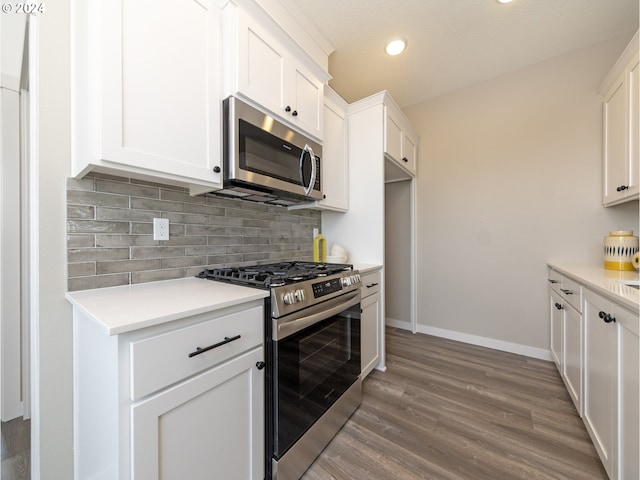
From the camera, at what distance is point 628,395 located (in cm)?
99

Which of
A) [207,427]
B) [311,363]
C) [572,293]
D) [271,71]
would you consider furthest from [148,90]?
[572,293]

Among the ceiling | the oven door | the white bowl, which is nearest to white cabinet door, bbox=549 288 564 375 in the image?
the oven door

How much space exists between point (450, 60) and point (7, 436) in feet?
13.9

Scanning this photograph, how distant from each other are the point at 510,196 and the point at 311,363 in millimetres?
2570

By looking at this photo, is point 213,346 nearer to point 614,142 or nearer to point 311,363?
point 311,363

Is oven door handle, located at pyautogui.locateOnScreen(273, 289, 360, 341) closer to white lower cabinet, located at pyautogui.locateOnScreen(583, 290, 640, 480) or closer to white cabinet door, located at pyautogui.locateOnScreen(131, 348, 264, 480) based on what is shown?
white cabinet door, located at pyautogui.locateOnScreen(131, 348, 264, 480)

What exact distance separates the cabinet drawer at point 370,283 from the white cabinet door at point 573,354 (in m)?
1.23

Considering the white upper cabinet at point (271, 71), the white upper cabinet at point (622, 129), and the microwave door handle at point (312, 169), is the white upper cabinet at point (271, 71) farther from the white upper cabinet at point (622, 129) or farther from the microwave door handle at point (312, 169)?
the white upper cabinet at point (622, 129)

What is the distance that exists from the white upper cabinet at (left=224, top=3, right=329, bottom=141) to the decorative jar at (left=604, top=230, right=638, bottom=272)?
227 centimetres

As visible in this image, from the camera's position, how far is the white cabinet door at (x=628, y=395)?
93cm

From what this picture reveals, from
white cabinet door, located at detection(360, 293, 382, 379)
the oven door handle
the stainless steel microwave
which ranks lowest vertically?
white cabinet door, located at detection(360, 293, 382, 379)

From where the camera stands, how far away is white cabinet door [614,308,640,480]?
36.7 inches

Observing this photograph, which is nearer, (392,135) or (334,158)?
(334,158)

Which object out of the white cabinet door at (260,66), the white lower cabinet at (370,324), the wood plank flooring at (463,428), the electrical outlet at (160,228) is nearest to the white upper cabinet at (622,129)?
the wood plank flooring at (463,428)
